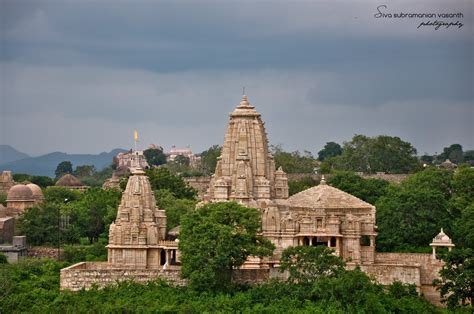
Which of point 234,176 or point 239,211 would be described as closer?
point 239,211

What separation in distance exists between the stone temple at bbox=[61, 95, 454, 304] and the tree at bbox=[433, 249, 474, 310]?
128 cm

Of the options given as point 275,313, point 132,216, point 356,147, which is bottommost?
point 275,313

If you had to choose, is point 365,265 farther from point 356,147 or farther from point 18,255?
point 356,147

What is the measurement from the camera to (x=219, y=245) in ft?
156

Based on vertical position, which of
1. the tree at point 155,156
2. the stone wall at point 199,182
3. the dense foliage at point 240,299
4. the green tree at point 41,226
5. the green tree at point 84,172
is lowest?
the dense foliage at point 240,299

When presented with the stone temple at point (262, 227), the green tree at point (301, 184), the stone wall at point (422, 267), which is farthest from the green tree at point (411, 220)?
the green tree at point (301, 184)

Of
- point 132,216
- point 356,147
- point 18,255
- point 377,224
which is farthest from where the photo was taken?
point 356,147

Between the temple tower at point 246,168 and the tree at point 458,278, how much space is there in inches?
281

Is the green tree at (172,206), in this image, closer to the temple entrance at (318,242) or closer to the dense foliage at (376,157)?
the temple entrance at (318,242)

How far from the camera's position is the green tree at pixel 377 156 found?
97250 millimetres

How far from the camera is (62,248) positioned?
2435 inches

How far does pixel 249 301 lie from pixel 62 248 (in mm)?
16749

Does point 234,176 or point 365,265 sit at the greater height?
point 234,176

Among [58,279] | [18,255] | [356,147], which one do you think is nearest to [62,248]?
[18,255]
